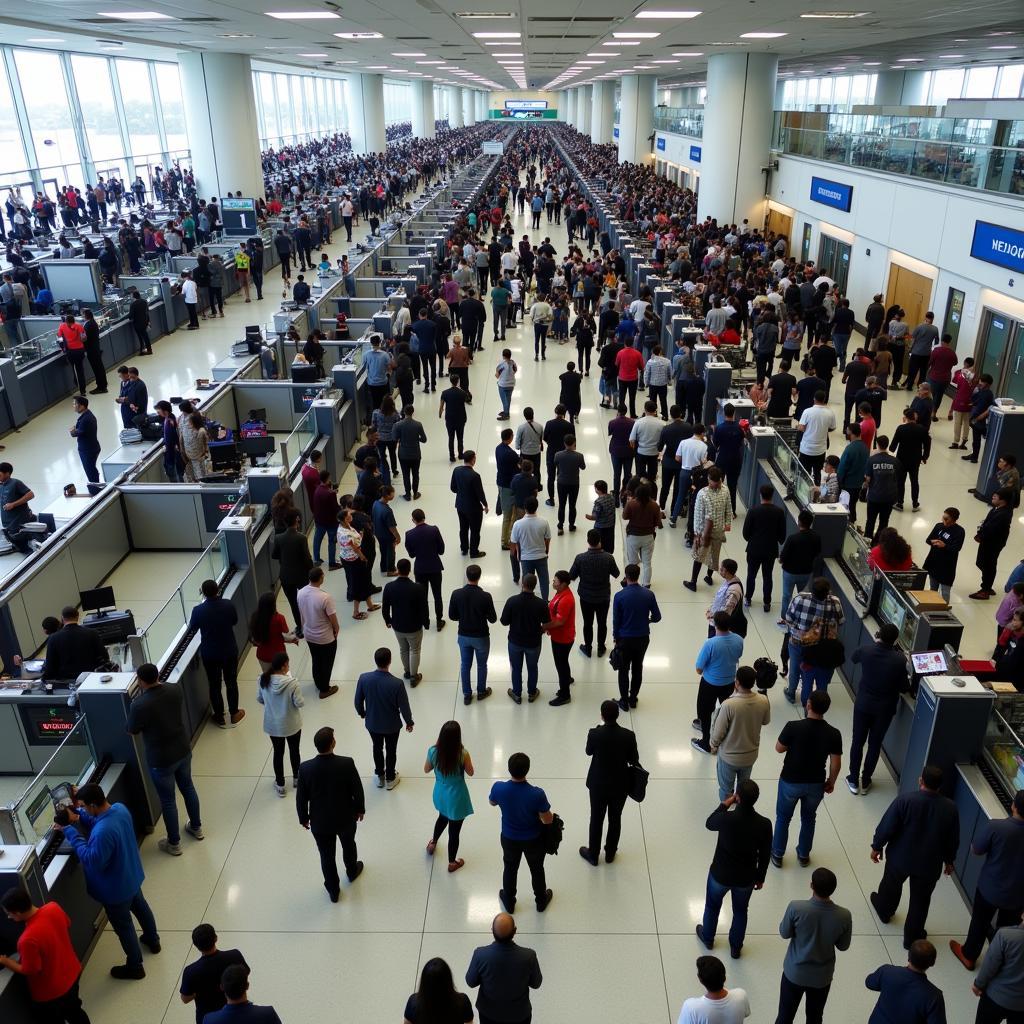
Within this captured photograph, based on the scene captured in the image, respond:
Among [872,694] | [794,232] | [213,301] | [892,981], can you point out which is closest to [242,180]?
[213,301]

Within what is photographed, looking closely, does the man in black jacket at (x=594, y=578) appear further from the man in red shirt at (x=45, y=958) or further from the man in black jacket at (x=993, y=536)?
the man in red shirt at (x=45, y=958)

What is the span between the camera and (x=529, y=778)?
6531 mm

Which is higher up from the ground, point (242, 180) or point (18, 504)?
point (242, 180)

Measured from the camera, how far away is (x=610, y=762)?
5.28 meters

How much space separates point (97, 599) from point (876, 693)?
587cm

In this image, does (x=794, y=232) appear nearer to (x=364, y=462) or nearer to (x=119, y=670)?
(x=364, y=462)

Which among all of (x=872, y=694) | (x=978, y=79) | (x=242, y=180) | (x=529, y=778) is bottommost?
(x=529, y=778)

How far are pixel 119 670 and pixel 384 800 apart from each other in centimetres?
206

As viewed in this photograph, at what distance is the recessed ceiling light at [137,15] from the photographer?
1480cm

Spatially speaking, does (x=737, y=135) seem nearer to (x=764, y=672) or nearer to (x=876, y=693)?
(x=764, y=672)

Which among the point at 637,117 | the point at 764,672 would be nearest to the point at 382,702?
the point at 764,672

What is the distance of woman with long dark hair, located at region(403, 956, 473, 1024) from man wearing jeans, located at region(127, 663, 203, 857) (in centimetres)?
263

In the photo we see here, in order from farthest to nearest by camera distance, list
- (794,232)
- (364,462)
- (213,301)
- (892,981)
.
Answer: (794,232) < (213,301) < (364,462) < (892,981)

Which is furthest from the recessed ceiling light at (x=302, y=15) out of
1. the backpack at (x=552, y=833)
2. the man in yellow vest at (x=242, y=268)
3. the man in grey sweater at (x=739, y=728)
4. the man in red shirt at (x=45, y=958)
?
the man in red shirt at (x=45, y=958)
